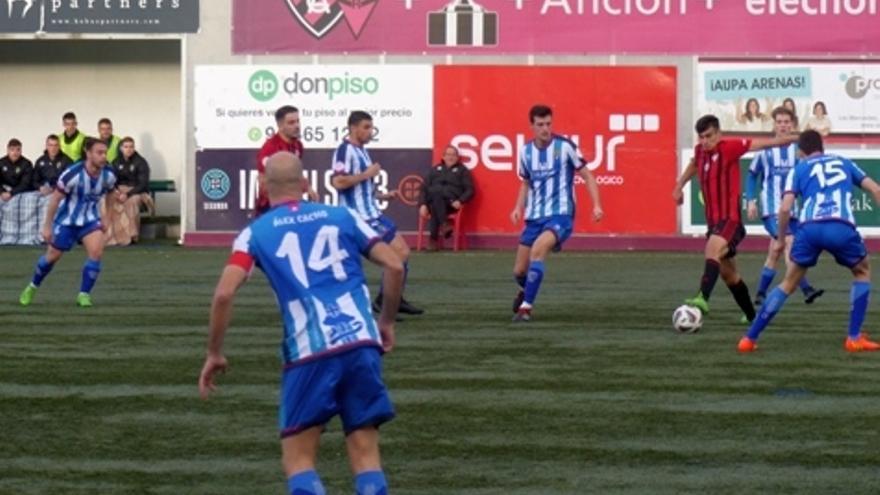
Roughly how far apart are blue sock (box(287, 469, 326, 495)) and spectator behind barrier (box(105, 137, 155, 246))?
24575 millimetres

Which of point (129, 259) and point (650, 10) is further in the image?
point (650, 10)

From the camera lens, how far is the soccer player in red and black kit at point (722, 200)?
1775cm

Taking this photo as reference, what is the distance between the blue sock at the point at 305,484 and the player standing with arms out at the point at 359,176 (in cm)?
956

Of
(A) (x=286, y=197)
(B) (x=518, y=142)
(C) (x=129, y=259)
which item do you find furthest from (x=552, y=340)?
(B) (x=518, y=142)

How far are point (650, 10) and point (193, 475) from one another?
878 inches

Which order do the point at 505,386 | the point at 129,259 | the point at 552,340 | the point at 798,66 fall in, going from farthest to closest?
the point at 798,66 → the point at 129,259 → the point at 552,340 → the point at 505,386

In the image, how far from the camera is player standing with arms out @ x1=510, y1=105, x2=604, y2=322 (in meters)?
18.5

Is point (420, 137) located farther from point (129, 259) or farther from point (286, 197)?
point (286, 197)

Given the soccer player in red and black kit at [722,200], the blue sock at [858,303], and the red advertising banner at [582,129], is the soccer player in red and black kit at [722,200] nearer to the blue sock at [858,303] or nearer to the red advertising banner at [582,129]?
the blue sock at [858,303]

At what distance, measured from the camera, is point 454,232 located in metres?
31.4

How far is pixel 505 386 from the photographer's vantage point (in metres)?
13.3

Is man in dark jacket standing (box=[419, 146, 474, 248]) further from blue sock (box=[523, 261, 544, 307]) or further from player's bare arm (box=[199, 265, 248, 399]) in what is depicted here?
player's bare arm (box=[199, 265, 248, 399])

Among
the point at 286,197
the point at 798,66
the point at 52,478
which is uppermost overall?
the point at 798,66

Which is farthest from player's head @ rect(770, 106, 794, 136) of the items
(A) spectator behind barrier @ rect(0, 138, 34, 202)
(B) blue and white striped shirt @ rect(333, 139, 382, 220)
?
(A) spectator behind barrier @ rect(0, 138, 34, 202)
